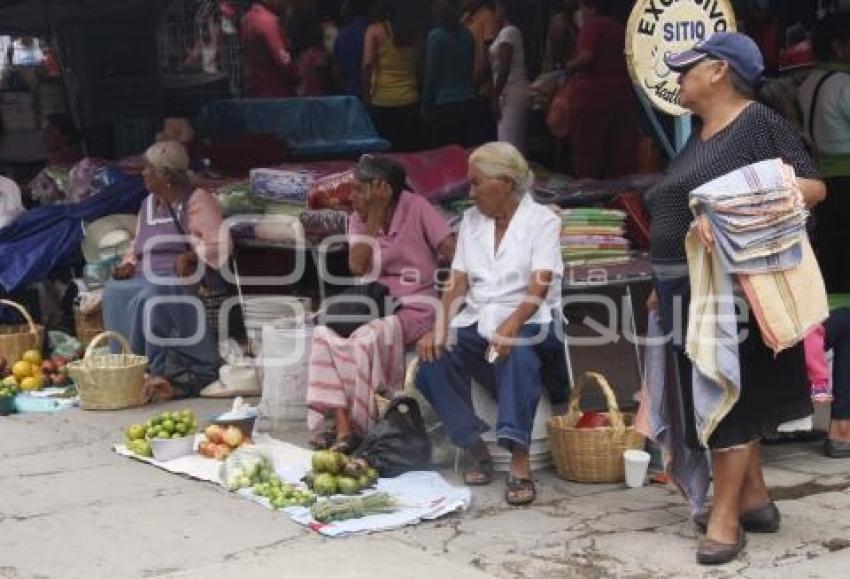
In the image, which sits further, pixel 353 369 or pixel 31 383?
Answer: pixel 31 383

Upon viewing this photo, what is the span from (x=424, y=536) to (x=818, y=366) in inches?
75.0

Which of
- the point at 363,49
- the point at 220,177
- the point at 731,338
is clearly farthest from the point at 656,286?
the point at 363,49

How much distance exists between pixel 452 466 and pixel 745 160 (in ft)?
6.76

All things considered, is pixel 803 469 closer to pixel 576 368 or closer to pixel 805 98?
pixel 576 368

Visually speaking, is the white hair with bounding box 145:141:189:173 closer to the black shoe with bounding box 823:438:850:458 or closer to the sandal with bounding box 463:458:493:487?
the sandal with bounding box 463:458:493:487

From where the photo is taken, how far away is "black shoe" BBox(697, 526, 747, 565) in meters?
4.27

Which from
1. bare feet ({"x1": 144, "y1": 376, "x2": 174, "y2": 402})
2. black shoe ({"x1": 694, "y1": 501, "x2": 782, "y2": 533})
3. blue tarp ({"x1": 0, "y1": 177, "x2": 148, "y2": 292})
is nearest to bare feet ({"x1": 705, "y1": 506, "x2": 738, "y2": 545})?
black shoe ({"x1": 694, "y1": 501, "x2": 782, "y2": 533})

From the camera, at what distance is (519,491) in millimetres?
5078

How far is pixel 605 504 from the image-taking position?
502 cm

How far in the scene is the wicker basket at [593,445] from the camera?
17.2ft

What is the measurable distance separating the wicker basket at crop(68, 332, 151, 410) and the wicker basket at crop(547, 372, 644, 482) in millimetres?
2668

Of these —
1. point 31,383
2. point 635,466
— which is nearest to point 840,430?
point 635,466

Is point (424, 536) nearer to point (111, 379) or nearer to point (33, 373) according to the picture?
point (111, 379)

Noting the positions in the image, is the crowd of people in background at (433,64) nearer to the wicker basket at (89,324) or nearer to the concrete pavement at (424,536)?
the wicker basket at (89,324)
